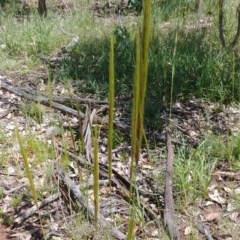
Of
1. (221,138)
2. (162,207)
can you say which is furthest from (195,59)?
(162,207)

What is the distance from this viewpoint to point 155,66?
11.5 feet

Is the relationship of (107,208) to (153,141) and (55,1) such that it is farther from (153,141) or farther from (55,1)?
(55,1)

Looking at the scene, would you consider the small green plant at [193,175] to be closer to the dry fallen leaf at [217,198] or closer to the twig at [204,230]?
the dry fallen leaf at [217,198]

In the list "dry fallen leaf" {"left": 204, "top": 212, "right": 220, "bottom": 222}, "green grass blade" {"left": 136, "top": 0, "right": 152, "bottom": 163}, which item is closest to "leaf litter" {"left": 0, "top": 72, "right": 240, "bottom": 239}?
"dry fallen leaf" {"left": 204, "top": 212, "right": 220, "bottom": 222}

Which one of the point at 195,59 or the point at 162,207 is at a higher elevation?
the point at 195,59

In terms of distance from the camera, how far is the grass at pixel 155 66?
2471 millimetres

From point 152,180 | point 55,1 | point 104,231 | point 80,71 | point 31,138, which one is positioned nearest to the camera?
point 104,231

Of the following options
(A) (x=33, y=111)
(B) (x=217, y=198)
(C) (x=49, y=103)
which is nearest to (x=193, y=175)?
(B) (x=217, y=198)

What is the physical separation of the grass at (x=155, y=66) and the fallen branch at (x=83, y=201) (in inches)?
2.7

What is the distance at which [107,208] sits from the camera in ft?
7.41

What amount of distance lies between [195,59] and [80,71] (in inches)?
38.4

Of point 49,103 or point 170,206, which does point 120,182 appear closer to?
point 170,206

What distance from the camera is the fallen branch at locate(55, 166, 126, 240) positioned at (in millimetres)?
1966

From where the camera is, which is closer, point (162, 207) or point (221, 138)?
point (162, 207)
